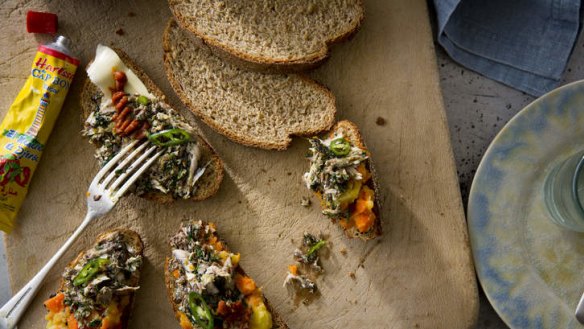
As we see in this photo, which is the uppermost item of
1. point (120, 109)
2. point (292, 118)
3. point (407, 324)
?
point (120, 109)

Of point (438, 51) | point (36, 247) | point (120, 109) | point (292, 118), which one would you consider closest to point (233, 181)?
point (292, 118)

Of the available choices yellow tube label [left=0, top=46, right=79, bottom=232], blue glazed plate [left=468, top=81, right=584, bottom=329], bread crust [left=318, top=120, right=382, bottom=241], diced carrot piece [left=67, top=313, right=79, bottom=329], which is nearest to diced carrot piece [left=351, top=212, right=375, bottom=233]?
bread crust [left=318, top=120, right=382, bottom=241]

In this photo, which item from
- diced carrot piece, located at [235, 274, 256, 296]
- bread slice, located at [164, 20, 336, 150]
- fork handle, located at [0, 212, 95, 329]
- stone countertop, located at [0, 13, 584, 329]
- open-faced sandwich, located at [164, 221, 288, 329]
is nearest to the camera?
open-faced sandwich, located at [164, 221, 288, 329]

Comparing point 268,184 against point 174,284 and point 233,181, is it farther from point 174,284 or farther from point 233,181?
point 174,284

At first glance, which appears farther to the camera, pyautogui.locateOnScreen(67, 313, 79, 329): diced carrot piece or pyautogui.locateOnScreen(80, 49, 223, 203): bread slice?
pyautogui.locateOnScreen(80, 49, 223, 203): bread slice

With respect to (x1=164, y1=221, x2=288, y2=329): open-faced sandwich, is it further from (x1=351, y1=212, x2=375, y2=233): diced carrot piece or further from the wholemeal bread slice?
the wholemeal bread slice

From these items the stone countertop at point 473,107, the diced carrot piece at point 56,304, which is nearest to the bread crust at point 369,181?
the stone countertop at point 473,107

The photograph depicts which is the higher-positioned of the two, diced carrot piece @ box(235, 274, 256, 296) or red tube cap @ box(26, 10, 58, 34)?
red tube cap @ box(26, 10, 58, 34)

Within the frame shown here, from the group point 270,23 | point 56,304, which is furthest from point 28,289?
point 270,23

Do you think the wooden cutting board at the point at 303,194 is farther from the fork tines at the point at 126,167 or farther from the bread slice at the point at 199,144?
the fork tines at the point at 126,167
